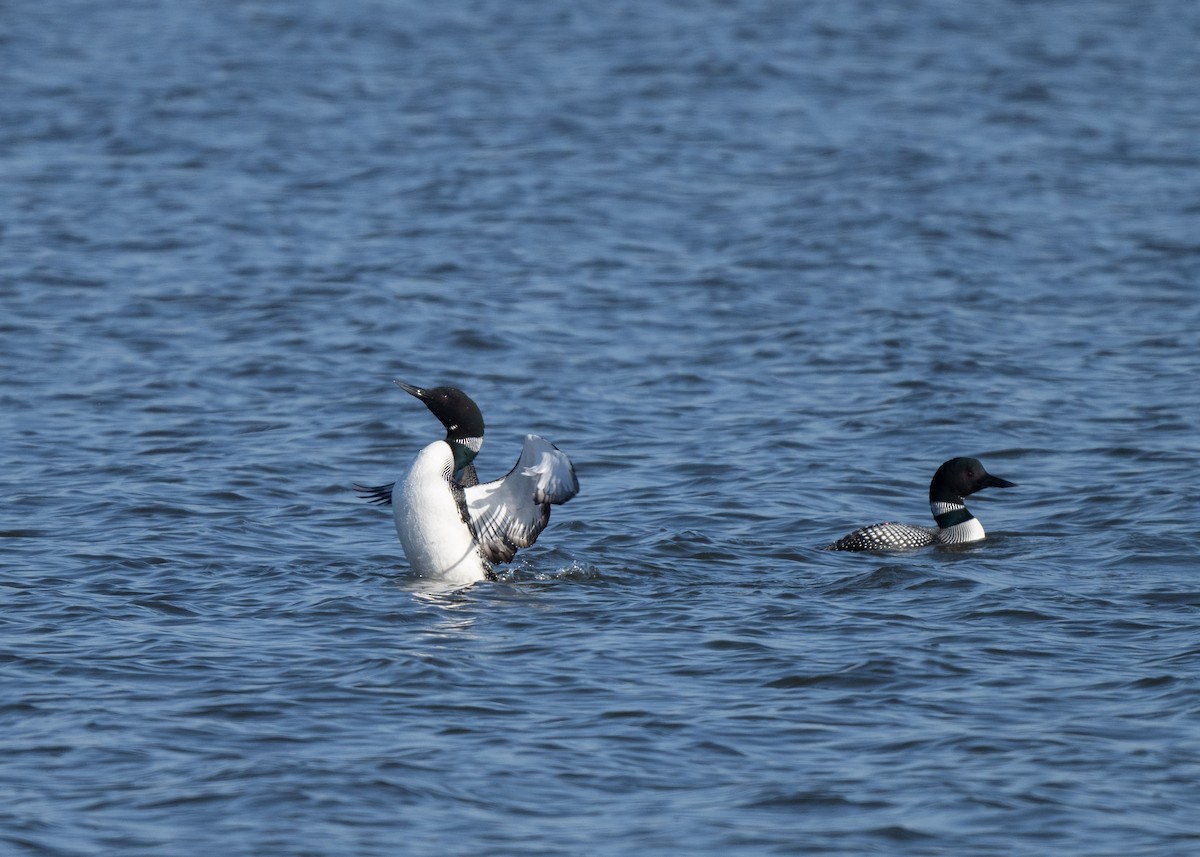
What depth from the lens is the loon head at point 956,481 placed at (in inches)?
502

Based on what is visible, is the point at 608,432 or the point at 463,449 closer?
the point at 463,449

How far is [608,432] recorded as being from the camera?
1514 centimetres

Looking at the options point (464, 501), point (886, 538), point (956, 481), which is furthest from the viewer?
point (956, 481)

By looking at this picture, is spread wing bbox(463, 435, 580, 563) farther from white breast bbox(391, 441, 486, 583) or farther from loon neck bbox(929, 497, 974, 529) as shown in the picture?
loon neck bbox(929, 497, 974, 529)

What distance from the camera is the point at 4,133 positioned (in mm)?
26172

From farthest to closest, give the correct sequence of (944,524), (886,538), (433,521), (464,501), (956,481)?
(956,481), (944,524), (886,538), (464,501), (433,521)

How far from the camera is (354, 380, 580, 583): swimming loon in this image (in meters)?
10.8

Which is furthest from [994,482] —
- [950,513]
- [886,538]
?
[886,538]

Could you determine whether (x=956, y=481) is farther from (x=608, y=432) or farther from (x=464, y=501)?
(x=464, y=501)

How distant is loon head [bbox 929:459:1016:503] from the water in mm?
426

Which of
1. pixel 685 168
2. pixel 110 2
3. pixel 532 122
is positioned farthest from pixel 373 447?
pixel 110 2

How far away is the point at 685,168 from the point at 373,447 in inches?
455

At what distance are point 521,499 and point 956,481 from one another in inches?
133

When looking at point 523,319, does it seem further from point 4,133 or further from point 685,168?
point 4,133
